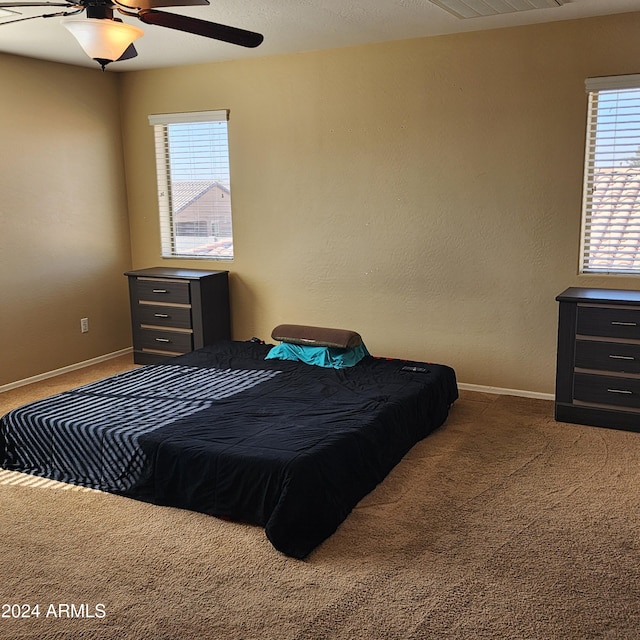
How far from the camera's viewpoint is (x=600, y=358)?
3992mm

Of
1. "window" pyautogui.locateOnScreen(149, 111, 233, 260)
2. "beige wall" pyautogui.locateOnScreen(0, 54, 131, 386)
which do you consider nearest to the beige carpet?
"beige wall" pyautogui.locateOnScreen(0, 54, 131, 386)

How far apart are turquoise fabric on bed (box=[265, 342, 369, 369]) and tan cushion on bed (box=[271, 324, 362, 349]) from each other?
35 millimetres

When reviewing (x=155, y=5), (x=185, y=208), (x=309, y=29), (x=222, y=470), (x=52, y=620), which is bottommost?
(x=52, y=620)

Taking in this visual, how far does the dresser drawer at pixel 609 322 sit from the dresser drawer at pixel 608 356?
53mm

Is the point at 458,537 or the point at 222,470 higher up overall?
the point at 222,470

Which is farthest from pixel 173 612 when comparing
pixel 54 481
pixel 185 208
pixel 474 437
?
pixel 185 208

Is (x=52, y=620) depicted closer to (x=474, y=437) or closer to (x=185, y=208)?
(x=474, y=437)

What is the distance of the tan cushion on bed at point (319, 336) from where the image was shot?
453 cm

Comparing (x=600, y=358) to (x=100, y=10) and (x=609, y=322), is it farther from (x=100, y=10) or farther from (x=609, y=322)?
(x=100, y=10)

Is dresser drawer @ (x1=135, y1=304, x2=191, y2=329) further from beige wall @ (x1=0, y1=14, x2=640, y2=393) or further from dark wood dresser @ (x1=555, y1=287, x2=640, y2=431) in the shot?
dark wood dresser @ (x1=555, y1=287, x2=640, y2=431)

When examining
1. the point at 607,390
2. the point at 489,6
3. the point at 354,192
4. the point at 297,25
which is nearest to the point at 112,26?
the point at 297,25

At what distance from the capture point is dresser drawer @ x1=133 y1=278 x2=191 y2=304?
5402mm

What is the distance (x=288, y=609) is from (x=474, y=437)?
6.28 feet

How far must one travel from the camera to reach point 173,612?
7.91 feet
